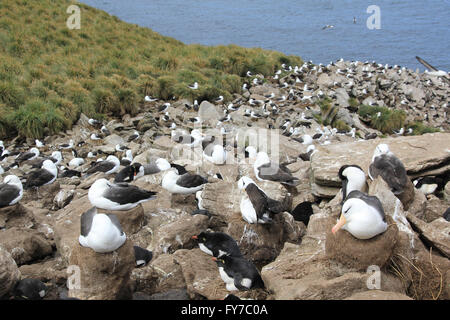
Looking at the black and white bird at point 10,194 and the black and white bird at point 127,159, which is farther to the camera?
the black and white bird at point 127,159

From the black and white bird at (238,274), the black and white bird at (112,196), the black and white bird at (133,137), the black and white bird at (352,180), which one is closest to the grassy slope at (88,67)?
the black and white bird at (133,137)

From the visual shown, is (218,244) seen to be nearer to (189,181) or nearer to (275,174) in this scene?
(189,181)

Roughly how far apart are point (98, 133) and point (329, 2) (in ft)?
229

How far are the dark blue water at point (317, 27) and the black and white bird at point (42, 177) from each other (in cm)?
3244

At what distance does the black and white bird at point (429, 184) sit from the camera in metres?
6.78

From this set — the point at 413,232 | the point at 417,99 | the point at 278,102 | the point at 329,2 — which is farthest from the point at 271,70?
the point at 329,2

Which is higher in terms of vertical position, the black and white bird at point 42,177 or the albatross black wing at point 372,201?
the albatross black wing at point 372,201

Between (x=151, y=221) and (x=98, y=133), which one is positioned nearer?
(x=151, y=221)

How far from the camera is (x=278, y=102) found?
19859 mm

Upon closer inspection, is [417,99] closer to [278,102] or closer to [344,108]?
[344,108]

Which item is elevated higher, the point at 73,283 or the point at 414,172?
the point at 414,172

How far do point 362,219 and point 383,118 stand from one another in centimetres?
1685

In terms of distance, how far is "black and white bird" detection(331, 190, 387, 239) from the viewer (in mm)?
3971

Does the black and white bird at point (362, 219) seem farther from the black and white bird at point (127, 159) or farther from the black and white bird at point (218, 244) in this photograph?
the black and white bird at point (127, 159)
